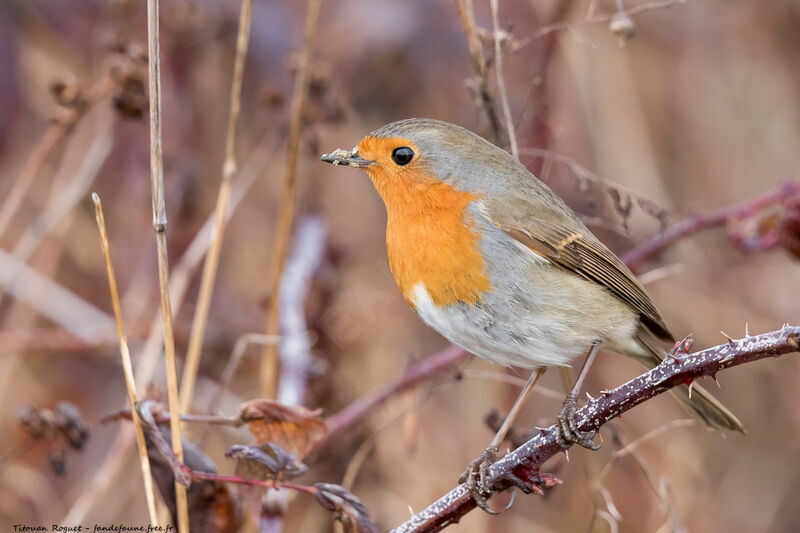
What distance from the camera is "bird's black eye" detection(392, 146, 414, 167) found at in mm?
2473

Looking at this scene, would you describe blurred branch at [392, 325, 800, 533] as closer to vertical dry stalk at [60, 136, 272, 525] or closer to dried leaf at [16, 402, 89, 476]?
dried leaf at [16, 402, 89, 476]

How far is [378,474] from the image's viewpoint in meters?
3.50

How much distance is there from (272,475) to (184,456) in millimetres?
222

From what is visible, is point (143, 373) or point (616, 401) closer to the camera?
point (616, 401)

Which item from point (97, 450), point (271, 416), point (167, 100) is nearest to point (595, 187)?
point (271, 416)

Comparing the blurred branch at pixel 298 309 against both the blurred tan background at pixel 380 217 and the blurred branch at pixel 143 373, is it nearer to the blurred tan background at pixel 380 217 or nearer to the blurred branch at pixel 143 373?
the blurred tan background at pixel 380 217

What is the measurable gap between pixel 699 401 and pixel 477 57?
3.97 feet

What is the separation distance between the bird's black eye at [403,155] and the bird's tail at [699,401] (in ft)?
2.95

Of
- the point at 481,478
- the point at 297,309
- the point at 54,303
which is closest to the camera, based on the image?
the point at 481,478

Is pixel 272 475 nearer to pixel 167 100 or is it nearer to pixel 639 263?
pixel 639 263

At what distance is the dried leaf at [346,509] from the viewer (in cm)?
183

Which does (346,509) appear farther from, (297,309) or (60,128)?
(60,128)

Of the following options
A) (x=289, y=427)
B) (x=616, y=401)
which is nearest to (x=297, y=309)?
(x=289, y=427)

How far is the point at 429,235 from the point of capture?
234 centimetres
